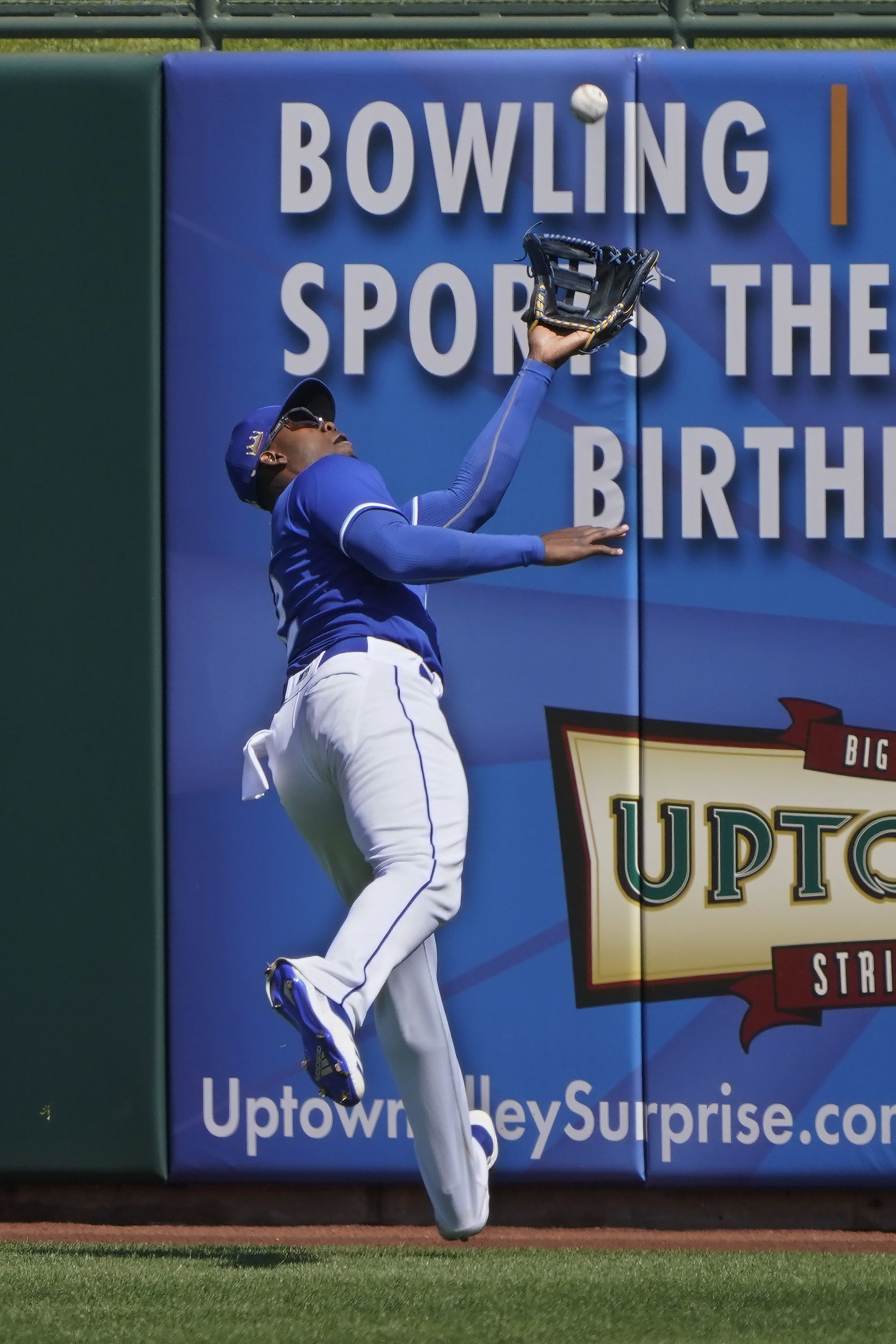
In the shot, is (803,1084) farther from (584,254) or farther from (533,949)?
(584,254)

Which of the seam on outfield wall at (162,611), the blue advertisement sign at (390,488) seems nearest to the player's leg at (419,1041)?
the blue advertisement sign at (390,488)

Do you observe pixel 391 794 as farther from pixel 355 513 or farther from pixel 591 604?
pixel 591 604

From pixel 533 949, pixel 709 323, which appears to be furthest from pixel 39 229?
pixel 533 949

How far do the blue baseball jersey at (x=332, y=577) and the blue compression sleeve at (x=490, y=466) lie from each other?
0.71 feet

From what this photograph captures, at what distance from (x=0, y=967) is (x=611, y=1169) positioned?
1.80 m

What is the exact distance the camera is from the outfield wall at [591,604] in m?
4.59

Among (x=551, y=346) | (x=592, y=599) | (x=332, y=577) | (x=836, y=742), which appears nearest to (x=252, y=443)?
(x=332, y=577)

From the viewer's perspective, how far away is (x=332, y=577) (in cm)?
371

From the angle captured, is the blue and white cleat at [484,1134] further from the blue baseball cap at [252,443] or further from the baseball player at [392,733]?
the blue baseball cap at [252,443]

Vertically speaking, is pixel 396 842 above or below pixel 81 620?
below

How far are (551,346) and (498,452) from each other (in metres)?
0.30

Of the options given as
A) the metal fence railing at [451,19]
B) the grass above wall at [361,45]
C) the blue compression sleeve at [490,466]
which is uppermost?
the grass above wall at [361,45]

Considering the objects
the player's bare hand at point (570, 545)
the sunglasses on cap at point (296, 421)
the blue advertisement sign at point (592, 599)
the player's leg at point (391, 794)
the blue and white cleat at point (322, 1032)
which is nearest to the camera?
the blue and white cleat at point (322, 1032)

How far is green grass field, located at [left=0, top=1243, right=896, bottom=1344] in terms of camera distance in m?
3.12
